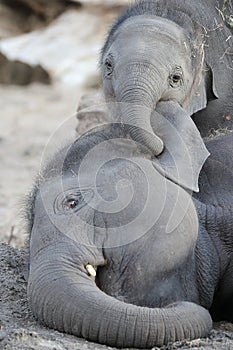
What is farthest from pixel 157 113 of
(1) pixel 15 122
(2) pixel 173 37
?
(1) pixel 15 122

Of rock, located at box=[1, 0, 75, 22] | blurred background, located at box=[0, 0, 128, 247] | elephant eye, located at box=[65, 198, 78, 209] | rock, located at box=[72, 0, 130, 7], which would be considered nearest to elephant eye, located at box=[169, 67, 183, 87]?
elephant eye, located at box=[65, 198, 78, 209]

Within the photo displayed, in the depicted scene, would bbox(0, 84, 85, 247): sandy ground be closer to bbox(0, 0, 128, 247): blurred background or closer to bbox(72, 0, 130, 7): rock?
bbox(0, 0, 128, 247): blurred background

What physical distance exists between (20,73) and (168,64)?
928 cm

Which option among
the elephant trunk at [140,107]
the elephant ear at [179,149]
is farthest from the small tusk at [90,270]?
the elephant trunk at [140,107]

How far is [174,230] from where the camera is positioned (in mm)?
4707

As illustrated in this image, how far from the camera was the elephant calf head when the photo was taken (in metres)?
4.20

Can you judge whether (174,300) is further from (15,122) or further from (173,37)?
(15,122)

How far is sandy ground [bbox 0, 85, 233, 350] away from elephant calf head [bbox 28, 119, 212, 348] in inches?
3.9

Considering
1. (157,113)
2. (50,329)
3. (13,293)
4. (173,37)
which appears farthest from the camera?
(173,37)

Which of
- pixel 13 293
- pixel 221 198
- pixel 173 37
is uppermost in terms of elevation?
pixel 173 37

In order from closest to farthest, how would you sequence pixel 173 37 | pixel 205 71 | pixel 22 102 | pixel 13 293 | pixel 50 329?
1. pixel 50 329
2. pixel 13 293
3. pixel 173 37
4. pixel 205 71
5. pixel 22 102

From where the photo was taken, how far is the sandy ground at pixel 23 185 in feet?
13.8

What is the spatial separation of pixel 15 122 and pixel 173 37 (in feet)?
23.2

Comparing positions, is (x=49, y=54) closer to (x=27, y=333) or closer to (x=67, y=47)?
(x=67, y=47)
